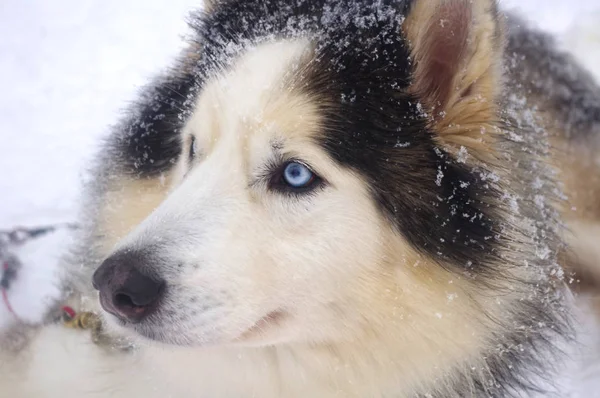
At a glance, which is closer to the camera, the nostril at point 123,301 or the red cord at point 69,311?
the nostril at point 123,301

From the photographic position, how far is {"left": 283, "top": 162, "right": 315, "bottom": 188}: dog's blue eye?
4.69ft

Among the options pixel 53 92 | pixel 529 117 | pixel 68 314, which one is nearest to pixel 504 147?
pixel 529 117

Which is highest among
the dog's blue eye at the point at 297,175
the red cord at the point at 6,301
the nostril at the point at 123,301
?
the dog's blue eye at the point at 297,175

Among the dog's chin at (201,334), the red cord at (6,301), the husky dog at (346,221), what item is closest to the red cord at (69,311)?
the red cord at (6,301)

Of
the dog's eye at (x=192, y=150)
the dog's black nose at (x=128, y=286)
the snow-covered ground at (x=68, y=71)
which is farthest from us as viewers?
the snow-covered ground at (x=68, y=71)

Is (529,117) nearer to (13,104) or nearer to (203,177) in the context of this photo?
(203,177)

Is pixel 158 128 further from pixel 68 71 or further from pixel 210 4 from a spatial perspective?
pixel 68 71

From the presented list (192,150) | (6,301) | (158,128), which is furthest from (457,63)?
(6,301)

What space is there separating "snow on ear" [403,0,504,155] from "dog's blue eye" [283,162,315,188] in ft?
1.16

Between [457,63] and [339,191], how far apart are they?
426 millimetres

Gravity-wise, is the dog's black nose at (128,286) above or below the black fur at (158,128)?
below

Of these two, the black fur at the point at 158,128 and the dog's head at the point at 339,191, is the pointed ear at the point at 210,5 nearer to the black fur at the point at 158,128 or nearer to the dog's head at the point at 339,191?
the black fur at the point at 158,128

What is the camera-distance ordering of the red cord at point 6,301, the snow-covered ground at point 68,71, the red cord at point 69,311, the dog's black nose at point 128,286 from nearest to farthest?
the dog's black nose at point 128,286, the red cord at point 69,311, the red cord at point 6,301, the snow-covered ground at point 68,71

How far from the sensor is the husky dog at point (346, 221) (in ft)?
4.36
